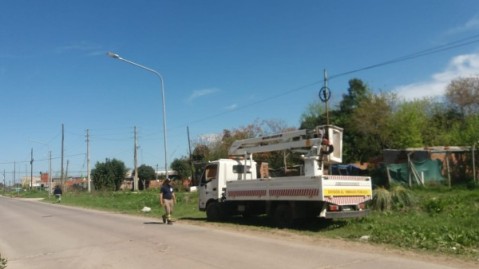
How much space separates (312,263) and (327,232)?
5.48 meters

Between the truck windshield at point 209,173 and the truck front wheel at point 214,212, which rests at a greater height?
the truck windshield at point 209,173

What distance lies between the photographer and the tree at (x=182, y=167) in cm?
6495

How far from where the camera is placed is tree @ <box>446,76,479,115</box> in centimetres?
5147

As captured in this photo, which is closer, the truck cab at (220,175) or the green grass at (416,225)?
the green grass at (416,225)

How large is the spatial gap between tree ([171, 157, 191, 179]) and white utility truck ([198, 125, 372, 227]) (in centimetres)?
4364

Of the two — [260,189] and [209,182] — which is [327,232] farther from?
[209,182]

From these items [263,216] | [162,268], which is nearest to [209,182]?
[263,216]

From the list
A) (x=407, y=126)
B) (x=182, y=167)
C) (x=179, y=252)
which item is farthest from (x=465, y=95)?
(x=179, y=252)

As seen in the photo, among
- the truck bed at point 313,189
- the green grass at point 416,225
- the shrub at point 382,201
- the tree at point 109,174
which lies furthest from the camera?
the tree at point 109,174

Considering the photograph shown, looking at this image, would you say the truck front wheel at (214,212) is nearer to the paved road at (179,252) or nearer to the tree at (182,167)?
the paved road at (179,252)

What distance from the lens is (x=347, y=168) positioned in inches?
1524

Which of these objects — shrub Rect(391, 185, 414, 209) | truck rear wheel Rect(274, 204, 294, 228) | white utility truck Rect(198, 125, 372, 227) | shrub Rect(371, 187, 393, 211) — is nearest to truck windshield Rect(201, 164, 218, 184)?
white utility truck Rect(198, 125, 372, 227)

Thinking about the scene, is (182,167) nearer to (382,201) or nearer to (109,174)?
(109,174)

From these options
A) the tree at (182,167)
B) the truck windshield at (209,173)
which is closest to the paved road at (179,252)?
the truck windshield at (209,173)
